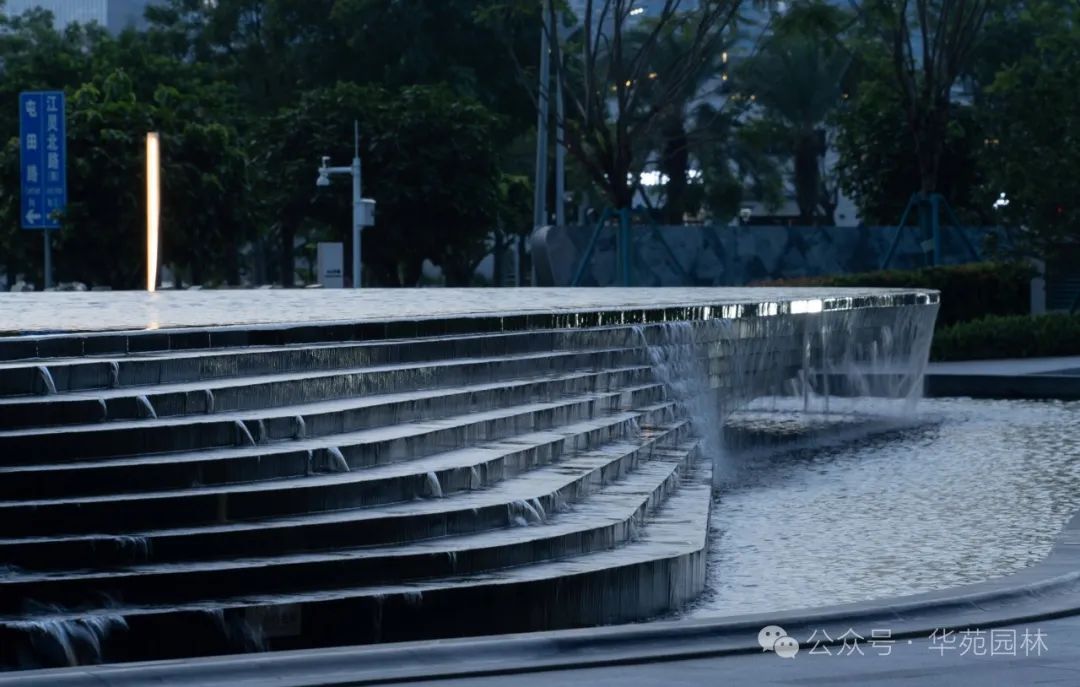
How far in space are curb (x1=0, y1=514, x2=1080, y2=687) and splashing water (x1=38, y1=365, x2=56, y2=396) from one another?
2046mm

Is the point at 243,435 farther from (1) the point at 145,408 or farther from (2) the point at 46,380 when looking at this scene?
(2) the point at 46,380

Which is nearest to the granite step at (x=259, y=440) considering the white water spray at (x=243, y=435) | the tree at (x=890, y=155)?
the white water spray at (x=243, y=435)

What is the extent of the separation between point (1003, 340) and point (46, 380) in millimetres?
20374

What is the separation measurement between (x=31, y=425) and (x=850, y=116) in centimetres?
3483

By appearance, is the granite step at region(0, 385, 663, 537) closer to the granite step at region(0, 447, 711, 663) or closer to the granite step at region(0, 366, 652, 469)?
the granite step at region(0, 366, 652, 469)

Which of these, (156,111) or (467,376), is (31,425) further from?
(156,111)

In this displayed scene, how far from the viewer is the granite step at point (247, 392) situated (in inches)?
292

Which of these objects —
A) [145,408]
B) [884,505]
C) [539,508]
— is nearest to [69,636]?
[145,408]

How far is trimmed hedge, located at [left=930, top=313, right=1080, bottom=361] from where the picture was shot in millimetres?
26125

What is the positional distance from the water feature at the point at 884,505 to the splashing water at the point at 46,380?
2860 mm

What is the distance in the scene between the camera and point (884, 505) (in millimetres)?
12172

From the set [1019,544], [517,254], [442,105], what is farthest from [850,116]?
[1019,544]

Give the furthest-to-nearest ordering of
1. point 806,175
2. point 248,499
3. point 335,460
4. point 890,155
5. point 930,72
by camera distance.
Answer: point 806,175, point 890,155, point 930,72, point 335,460, point 248,499

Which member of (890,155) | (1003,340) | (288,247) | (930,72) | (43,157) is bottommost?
(1003,340)
